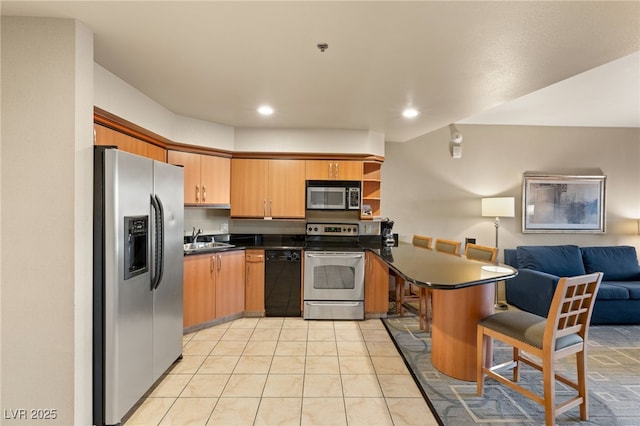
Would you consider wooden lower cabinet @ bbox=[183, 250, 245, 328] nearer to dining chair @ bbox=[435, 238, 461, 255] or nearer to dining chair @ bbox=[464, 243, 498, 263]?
dining chair @ bbox=[435, 238, 461, 255]

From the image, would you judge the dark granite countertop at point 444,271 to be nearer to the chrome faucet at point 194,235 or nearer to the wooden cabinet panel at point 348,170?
the wooden cabinet panel at point 348,170

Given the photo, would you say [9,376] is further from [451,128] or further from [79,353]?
[451,128]

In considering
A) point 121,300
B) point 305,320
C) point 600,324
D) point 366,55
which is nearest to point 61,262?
point 121,300

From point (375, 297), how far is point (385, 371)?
4.34ft

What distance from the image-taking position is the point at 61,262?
169cm

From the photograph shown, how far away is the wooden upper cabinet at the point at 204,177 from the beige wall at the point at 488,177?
94.0 inches

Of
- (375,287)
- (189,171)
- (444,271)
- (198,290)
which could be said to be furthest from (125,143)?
(375,287)

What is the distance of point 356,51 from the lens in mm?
2010

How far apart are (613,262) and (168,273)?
18.4ft

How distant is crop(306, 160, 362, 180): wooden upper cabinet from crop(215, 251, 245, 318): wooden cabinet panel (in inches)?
55.9

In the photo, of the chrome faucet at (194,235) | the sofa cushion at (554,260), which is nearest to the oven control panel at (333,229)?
the chrome faucet at (194,235)

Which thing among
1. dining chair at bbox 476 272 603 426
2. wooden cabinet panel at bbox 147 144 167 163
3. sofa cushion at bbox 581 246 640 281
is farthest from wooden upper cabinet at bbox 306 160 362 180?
sofa cushion at bbox 581 246 640 281

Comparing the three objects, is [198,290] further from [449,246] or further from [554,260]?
[554,260]

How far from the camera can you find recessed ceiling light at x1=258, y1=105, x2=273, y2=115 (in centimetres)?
320
